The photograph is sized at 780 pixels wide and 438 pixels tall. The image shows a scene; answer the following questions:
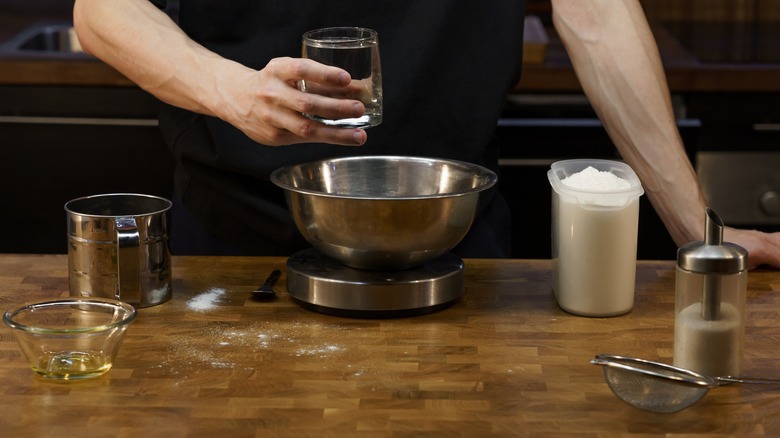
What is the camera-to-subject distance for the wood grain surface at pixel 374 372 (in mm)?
1075

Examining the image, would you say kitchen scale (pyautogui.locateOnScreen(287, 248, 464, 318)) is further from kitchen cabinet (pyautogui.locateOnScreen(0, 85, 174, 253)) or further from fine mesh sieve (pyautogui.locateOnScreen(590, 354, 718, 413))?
kitchen cabinet (pyautogui.locateOnScreen(0, 85, 174, 253))

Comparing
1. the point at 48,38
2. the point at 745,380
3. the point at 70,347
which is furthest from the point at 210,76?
the point at 48,38

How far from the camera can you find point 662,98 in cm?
165

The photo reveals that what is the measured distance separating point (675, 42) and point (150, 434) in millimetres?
2041

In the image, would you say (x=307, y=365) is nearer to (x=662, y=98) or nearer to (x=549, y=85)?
(x=662, y=98)

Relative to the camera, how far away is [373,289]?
4.38 feet

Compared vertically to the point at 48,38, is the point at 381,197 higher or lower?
lower

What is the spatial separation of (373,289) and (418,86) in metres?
0.49

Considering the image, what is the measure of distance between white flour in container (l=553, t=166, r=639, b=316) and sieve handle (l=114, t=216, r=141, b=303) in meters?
0.52

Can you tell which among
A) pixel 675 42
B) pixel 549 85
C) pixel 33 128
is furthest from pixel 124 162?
pixel 675 42

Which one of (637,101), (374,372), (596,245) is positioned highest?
(637,101)

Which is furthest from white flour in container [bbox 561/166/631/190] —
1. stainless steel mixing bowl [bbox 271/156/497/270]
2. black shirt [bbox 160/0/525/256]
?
black shirt [bbox 160/0/525/256]

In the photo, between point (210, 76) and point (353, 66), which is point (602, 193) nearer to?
point (353, 66)

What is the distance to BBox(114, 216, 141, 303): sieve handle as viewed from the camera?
4.37 ft
